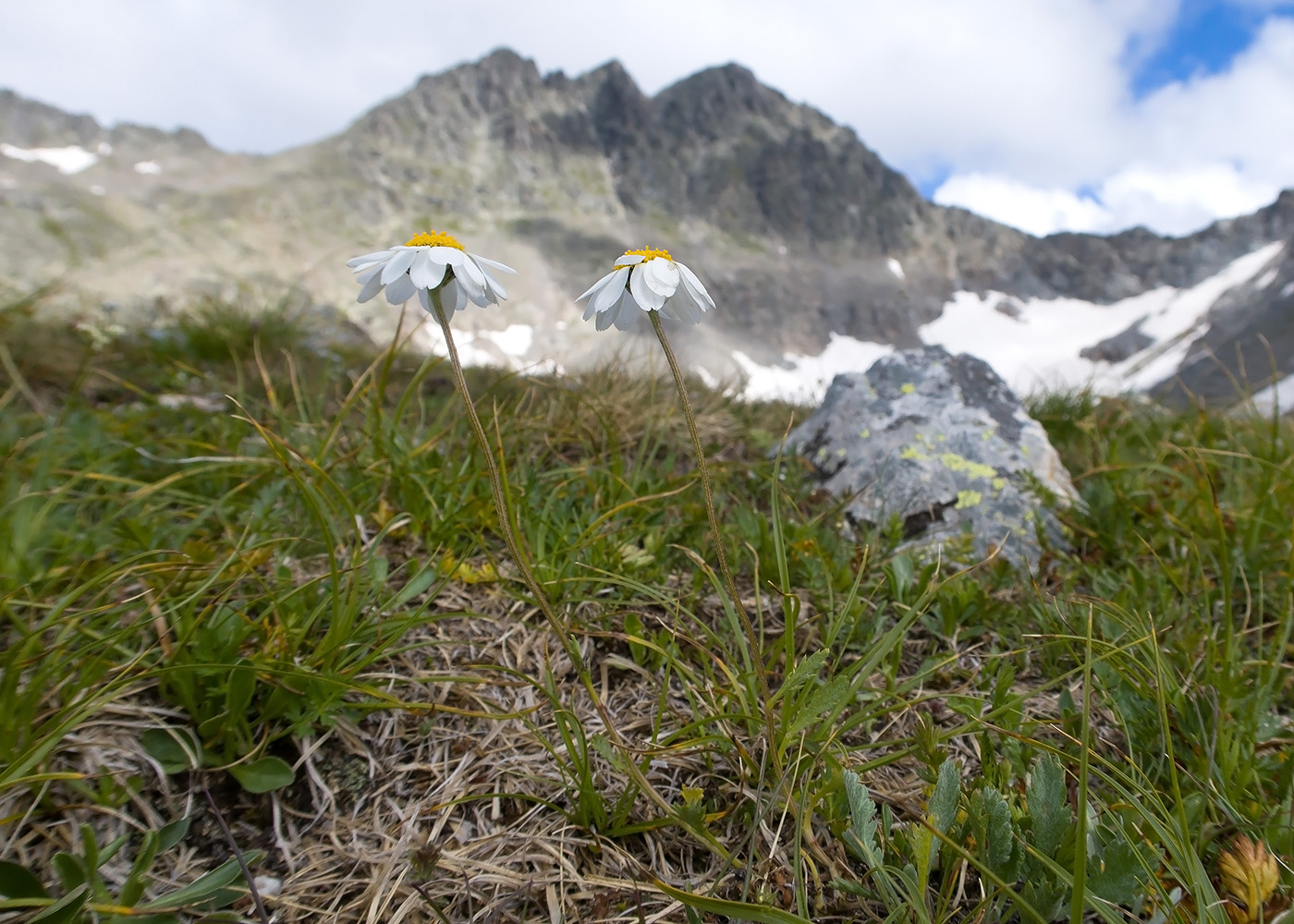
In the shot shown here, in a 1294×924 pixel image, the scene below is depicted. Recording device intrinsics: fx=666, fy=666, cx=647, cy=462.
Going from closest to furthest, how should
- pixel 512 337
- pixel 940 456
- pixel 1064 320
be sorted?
pixel 940 456 → pixel 512 337 → pixel 1064 320

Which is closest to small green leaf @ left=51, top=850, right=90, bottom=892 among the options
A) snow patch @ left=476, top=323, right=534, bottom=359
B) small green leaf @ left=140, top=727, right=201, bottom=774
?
small green leaf @ left=140, top=727, right=201, bottom=774

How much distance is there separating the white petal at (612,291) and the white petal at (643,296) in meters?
0.04

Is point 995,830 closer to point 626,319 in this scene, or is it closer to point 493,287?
point 626,319

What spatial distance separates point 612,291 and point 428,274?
32 centimetres

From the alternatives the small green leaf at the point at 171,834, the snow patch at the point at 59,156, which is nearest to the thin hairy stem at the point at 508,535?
the small green leaf at the point at 171,834

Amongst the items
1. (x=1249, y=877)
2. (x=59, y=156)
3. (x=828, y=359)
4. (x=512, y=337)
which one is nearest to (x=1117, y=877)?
(x=1249, y=877)

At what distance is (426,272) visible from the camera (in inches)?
44.3

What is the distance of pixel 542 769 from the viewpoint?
62.5 inches

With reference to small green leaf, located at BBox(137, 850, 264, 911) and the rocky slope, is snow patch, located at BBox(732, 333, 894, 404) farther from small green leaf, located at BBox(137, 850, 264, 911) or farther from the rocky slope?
small green leaf, located at BBox(137, 850, 264, 911)

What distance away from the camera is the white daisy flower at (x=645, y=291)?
1.14 metres

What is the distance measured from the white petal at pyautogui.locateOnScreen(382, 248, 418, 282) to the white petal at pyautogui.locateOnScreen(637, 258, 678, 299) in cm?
42

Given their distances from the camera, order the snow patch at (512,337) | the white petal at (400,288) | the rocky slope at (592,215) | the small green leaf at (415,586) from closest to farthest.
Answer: the white petal at (400,288), the small green leaf at (415,586), the snow patch at (512,337), the rocky slope at (592,215)

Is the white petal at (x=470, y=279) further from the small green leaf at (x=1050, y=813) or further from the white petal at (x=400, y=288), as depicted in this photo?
the small green leaf at (x=1050, y=813)

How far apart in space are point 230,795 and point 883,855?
55.7 inches
